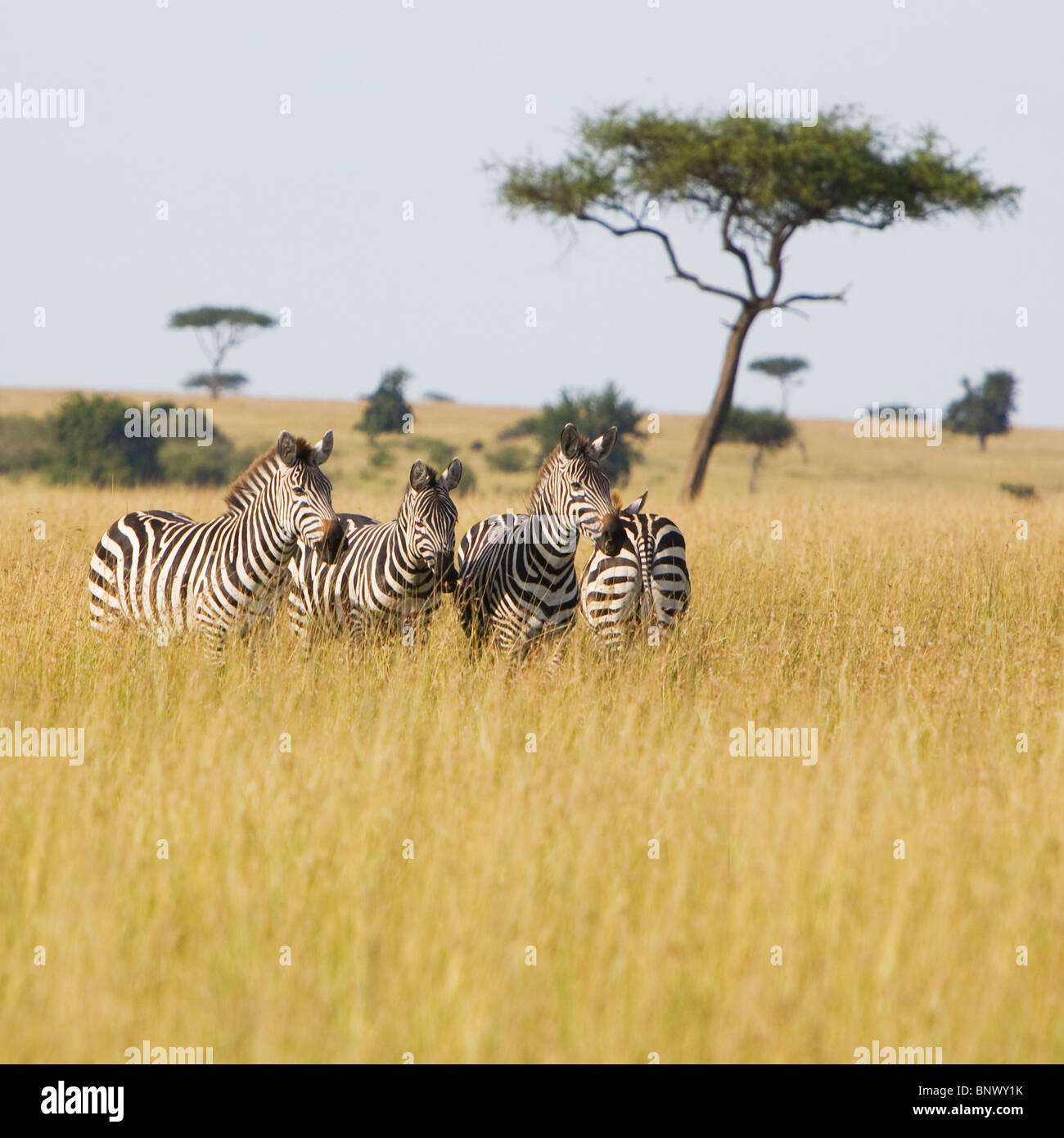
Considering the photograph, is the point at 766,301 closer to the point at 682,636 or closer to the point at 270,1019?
the point at 682,636

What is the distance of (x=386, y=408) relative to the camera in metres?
42.4

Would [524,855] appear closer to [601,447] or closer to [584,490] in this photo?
[584,490]

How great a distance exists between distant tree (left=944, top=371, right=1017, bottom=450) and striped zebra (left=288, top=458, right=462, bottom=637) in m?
48.3

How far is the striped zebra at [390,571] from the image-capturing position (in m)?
6.88

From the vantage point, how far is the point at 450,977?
327cm

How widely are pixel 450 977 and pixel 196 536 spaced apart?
5044 mm

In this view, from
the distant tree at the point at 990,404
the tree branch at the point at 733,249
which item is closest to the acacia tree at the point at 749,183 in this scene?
the tree branch at the point at 733,249

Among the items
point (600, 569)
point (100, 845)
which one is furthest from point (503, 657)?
point (100, 845)

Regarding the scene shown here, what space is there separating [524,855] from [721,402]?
19413 millimetres

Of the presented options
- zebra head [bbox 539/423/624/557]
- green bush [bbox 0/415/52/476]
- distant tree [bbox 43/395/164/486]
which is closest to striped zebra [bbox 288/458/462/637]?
zebra head [bbox 539/423/624/557]

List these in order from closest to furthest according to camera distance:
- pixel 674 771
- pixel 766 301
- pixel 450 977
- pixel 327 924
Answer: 1. pixel 450 977
2. pixel 327 924
3. pixel 674 771
4. pixel 766 301
